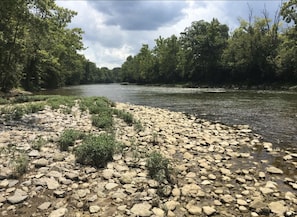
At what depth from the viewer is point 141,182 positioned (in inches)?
238

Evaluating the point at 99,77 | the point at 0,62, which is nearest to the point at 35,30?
the point at 0,62

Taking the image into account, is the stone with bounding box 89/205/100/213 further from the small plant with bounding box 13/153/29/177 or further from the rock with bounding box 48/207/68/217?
the small plant with bounding box 13/153/29/177

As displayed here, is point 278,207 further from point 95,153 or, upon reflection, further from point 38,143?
point 38,143

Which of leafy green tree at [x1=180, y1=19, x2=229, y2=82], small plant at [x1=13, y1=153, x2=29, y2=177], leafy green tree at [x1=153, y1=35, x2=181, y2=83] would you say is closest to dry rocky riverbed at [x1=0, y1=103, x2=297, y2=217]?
small plant at [x1=13, y1=153, x2=29, y2=177]

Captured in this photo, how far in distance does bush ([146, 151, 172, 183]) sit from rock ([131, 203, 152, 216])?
99cm

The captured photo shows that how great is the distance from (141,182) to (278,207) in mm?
2753

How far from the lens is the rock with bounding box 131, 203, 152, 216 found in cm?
494

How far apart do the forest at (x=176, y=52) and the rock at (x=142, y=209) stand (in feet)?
30.4

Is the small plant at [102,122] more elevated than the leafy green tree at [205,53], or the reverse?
the leafy green tree at [205,53]

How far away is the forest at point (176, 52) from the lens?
14.3m

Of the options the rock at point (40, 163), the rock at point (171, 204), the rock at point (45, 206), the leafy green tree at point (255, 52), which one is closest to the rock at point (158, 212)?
the rock at point (171, 204)

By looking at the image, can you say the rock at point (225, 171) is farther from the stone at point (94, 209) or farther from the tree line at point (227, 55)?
the tree line at point (227, 55)

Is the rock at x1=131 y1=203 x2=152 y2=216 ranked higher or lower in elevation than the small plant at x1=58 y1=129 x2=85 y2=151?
lower

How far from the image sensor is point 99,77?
174 metres
